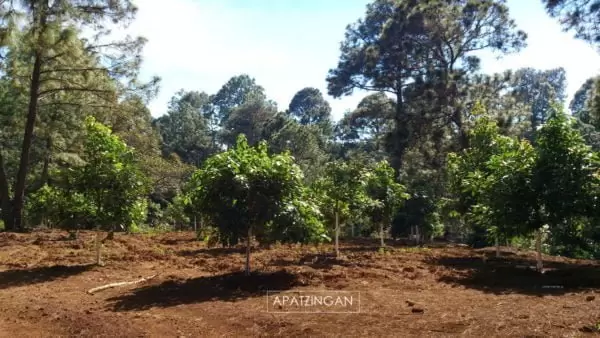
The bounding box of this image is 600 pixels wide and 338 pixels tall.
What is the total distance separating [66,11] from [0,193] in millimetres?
8281

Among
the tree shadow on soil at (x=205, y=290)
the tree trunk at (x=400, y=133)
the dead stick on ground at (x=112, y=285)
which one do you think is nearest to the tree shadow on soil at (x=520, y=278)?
the tree shadow on soil at (x=205, y=290)

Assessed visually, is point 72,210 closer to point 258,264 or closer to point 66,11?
point 258,264

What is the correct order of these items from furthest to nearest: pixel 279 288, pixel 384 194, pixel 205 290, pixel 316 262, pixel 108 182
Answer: pixel 384 194, pixel 316 262, pixel 108 182, pixel 205 290, pixel 279 288

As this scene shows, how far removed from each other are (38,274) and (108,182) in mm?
2412

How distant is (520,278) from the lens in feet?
33.9

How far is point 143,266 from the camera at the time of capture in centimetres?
1197

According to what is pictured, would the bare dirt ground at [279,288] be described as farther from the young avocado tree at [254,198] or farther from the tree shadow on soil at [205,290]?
the young avocado tree at [254,198]

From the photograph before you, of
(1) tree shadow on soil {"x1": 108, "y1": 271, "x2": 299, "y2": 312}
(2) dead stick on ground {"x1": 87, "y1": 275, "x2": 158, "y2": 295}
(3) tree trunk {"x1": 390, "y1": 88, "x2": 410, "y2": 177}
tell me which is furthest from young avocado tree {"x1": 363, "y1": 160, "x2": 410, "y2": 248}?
(3) tree trunk {"x1": 390, "y1": 88, "x2": 410, "y2": 177}

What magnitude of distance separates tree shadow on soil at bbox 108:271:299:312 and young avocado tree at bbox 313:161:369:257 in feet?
15.1

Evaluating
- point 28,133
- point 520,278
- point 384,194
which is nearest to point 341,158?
point 384,194

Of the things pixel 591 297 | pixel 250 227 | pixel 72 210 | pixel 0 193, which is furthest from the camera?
pixel 0 193

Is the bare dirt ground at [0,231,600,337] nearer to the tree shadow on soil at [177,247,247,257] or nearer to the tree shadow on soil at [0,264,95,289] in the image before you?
the tree shadow on soil at [0,264,95,289]

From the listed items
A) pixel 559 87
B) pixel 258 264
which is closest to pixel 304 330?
pixel 258 264

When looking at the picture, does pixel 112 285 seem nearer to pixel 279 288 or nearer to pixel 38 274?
pixel 38 274
